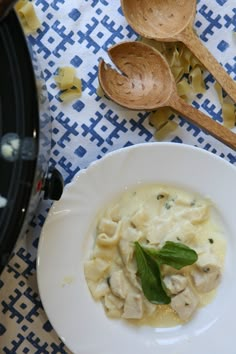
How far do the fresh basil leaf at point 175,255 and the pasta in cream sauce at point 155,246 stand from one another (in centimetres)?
3

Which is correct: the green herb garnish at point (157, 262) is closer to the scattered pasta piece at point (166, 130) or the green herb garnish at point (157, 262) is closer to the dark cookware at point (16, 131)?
the scattered pasta piece at point (166, 130)

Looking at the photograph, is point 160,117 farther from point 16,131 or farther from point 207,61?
point 16,131

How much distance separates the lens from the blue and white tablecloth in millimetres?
1347

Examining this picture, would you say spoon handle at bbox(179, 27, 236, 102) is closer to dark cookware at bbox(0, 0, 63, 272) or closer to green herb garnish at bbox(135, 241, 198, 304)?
green herb garnish at bbox(135, 241, 198, 304)

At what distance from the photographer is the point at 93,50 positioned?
1.37 meters

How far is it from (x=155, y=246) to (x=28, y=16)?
1.64 ft

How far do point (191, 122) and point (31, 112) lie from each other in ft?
1.48

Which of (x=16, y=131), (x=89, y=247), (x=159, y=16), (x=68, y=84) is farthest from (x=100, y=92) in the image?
(x=16, y=131)

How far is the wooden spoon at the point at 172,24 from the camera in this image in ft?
4.37

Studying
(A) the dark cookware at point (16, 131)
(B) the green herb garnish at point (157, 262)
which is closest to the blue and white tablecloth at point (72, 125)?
(B) the green herb garnish at point (157, 262)

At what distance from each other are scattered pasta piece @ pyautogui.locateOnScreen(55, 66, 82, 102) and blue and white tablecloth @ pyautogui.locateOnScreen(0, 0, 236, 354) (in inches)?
0.4

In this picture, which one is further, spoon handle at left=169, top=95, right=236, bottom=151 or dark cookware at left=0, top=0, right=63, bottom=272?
spoon handle at left=169, top=95, right=236, bottom=151

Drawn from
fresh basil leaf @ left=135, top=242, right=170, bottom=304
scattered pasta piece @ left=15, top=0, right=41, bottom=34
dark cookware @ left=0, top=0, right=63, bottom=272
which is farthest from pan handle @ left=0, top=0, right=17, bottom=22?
fresh basil leaf @ left=135, top=242, right=170, bottom=304

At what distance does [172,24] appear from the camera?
4.41 ft
